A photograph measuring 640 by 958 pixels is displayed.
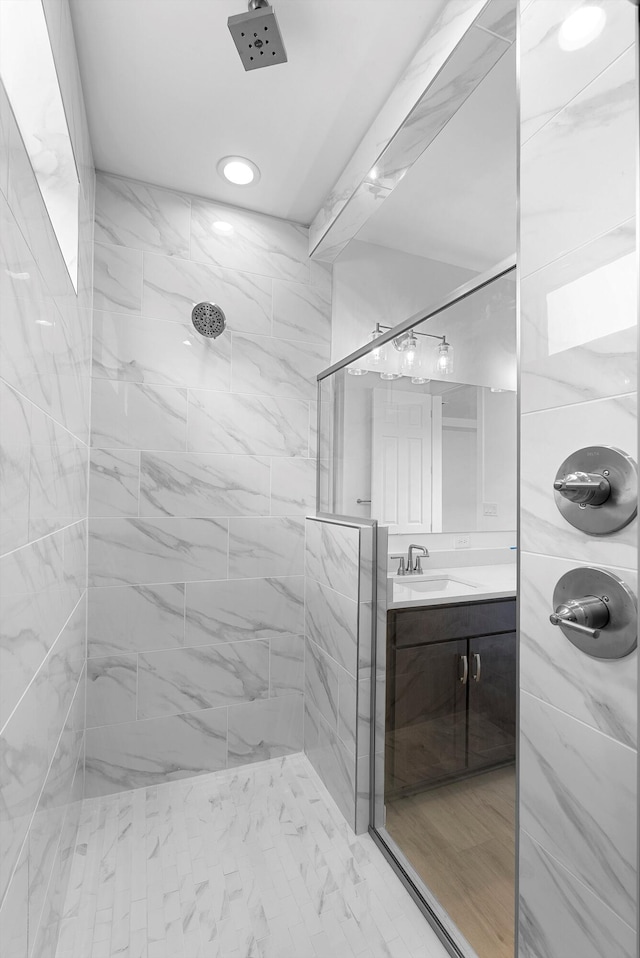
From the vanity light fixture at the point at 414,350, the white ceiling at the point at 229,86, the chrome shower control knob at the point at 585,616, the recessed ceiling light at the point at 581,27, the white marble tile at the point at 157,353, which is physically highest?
the white ceiling at the point at 229,86

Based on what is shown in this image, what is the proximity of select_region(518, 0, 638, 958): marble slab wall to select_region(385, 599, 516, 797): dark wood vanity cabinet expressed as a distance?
0.23 metres

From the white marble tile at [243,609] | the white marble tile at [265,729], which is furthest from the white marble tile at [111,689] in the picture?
the white marble tile at [265,729]

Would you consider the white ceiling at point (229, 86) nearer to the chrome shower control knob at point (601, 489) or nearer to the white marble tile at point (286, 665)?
the chrome shower control knob at point (601, 489)

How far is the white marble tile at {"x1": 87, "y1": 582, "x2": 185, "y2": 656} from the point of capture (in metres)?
1.89

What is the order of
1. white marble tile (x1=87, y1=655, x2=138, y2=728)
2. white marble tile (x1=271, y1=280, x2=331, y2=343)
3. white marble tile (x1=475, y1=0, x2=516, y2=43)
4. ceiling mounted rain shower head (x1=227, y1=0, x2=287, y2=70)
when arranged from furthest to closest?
white marble tile (x1=271, y1=280, x2=331, y2=343)
white marble tile (x1=87, y1=655, x2=138, y2=728)
ceiling mounted rain shower head (x1=227, y1=0, x2=287, y2=70)
white marble tile (x1=475, y1=0, x2=516, y2=43)

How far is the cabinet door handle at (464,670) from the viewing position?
4.26 ft

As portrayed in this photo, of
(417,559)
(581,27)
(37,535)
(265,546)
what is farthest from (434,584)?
(581,27)

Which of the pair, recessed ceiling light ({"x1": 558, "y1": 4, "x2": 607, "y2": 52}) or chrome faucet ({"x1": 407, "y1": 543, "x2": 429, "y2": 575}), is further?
chrome faucet ({"x1": 407, "y1": 543, "x2": 429, "y2": 575})

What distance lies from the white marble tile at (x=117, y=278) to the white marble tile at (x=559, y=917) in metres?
2.15

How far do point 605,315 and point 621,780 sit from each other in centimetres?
76

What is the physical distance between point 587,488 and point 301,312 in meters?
1.79

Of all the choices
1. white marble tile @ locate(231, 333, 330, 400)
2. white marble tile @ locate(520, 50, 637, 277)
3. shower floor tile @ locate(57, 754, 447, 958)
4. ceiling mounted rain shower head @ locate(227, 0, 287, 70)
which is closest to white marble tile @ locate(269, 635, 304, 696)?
shower floor tile @ locate(57, 754, 447, 958)

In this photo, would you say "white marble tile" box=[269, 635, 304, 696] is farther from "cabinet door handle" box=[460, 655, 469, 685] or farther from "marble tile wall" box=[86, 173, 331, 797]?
"cabinet door handle" box=[460, 655, 469, 685]

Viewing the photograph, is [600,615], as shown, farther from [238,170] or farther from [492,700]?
[238,170]
